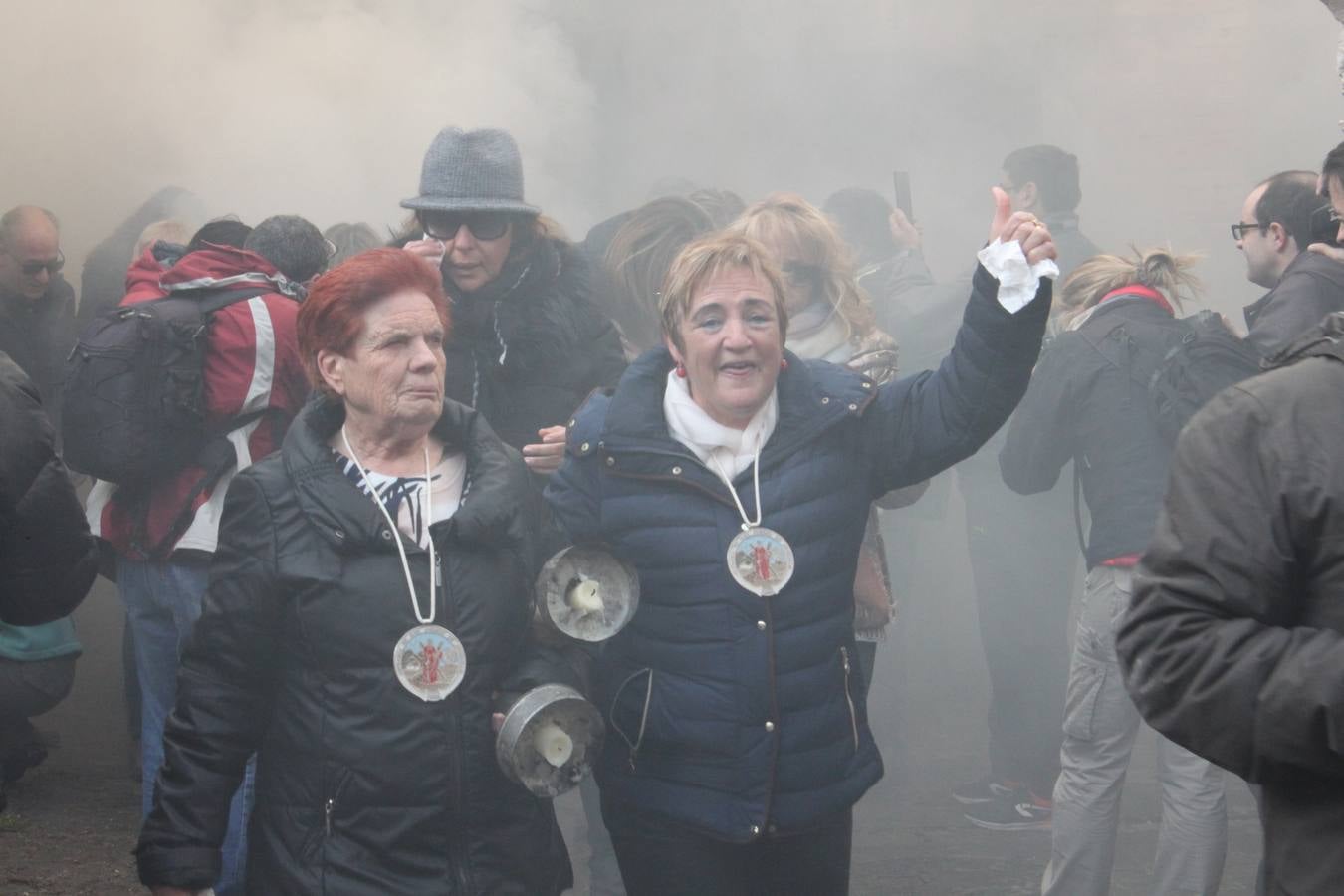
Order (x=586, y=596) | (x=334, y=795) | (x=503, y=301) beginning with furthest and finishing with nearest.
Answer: (x=503, y=301) → (x=586, y=596) → (x=334, y=795)

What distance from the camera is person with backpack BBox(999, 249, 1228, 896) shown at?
393cm

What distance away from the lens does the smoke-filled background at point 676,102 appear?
29.4ft

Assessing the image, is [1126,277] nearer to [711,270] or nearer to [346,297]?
[711,270]

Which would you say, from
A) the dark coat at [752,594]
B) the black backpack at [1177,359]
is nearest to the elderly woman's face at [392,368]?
the dark coat at [752,594]

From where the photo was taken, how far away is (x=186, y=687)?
271cm

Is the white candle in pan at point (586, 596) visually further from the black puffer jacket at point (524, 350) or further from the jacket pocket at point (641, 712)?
the black puffer jacket at point (524, 350)

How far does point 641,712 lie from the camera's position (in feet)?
9.39

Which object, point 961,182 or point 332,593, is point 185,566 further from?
point 961,182

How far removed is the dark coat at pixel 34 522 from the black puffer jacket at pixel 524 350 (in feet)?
3.77

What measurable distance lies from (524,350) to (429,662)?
132cm

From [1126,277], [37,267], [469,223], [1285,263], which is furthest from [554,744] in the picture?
[37,267]

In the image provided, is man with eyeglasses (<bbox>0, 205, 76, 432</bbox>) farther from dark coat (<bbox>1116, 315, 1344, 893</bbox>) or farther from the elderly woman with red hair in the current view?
dark coat (<bbox>1116, 315, 1344, 893</bbox>)

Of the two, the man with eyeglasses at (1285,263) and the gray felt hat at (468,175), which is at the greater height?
the gray felt hat at (468,175)

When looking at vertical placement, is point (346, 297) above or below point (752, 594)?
above
